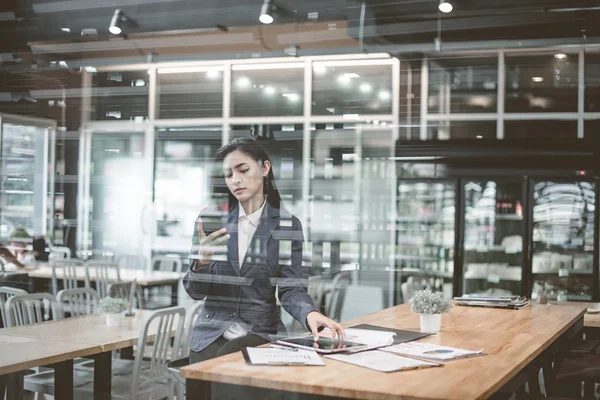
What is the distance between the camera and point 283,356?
1739 millimetres

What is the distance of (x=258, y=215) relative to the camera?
8.87ft

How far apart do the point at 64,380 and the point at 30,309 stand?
43 cm

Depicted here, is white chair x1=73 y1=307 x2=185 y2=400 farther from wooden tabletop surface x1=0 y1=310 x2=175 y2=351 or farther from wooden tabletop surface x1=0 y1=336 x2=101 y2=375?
wooden tabletop surface x1=0 y1=336 x2=101 y2=375

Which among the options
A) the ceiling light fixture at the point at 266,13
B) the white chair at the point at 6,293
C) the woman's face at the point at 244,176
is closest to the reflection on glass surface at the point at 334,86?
the ceiling light fixture at the point at 266,13

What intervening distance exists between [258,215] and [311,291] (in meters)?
2.29

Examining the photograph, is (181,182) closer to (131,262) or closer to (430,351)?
(131,262)

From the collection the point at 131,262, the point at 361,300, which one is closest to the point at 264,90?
the point at 131,262

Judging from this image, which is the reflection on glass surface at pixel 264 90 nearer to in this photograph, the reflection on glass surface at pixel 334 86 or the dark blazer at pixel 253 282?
the reflection on glass surface at pixel 334 86

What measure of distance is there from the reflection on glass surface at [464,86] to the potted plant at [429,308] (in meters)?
3.16

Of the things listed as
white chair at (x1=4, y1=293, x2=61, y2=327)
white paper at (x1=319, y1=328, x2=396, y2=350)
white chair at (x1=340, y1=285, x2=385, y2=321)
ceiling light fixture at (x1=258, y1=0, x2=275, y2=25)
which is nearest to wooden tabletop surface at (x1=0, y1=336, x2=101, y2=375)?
white chair at (x1=4, y1=293, x2=61, y2=327)

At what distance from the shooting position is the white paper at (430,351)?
1.81m

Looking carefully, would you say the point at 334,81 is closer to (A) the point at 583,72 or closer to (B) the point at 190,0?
(B) the point at 190,0

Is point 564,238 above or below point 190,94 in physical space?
below

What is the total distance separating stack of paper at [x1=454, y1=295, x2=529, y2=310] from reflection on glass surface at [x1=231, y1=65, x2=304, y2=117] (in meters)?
1.20
